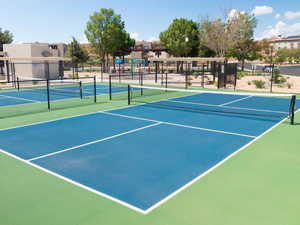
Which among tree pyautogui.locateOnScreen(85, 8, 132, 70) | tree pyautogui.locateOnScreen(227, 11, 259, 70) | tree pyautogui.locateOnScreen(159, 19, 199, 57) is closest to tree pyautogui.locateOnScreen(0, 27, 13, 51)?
tree pyautogui.locateOnScreen(85, 8, 132, 70)

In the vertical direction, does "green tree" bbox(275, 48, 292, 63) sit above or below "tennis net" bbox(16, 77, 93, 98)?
above

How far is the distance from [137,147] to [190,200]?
3.52 m

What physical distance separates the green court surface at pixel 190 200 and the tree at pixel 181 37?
44240 millimetres

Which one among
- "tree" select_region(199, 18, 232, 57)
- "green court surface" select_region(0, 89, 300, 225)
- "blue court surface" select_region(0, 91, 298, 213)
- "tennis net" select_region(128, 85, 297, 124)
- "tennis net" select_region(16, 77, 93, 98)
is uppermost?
"tree" select_region(199, 18, 232, 57)

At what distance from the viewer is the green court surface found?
4.82 meters

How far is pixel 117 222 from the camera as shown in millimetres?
4734

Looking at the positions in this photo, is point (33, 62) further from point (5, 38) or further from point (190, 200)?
point (190, 200)

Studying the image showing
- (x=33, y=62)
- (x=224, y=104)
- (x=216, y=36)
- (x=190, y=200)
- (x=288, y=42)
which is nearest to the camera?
(x=190, y=200)

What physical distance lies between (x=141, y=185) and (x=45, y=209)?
1966 millimetres

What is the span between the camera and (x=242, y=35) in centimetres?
5366

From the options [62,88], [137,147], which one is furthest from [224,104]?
[62,88]

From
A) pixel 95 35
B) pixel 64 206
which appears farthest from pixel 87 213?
pixel 95 35

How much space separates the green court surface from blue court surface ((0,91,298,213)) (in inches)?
11.4

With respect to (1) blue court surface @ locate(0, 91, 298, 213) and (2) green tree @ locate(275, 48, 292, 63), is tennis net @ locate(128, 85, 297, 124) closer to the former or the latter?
(1) blue court surface @ locate(0, 91, 298, 213)
